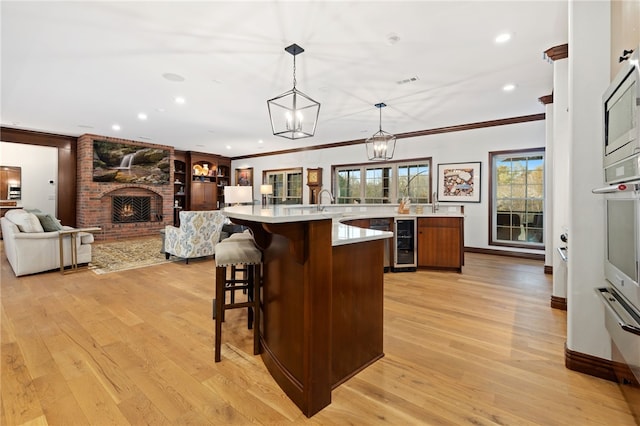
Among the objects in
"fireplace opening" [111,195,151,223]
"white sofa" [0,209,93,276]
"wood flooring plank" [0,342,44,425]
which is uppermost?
"fireplace opening" [111,195,151,223]

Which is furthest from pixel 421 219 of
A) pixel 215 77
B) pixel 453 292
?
pixel 215 77

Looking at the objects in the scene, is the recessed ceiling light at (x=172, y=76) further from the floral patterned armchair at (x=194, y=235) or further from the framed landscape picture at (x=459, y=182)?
the framed landscape picture at (x=459, y=182)

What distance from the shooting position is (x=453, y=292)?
3.61 meters

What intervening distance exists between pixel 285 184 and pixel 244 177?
6.56 ft

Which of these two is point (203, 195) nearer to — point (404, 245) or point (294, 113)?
point (404, 245)

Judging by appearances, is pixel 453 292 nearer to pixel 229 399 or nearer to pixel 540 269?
pixel 540 269

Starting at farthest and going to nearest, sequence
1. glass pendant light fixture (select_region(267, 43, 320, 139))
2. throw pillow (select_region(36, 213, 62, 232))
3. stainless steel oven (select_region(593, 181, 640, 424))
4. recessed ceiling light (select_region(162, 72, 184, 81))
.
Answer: throw pillow (select_region(36, 213, 62, 232)) < recessed ceiling light (select_region(162, 72, 184, 81)) < glass pendant light fixture (select_region(267, 43, 320, 139)) < stainless steel oven (select_region(593, 181, 640, 424))

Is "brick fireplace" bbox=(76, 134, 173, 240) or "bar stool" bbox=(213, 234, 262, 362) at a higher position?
"brick fireplace" bbox=(76, 134, 173, 240)

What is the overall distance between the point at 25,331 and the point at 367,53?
417 centimetres

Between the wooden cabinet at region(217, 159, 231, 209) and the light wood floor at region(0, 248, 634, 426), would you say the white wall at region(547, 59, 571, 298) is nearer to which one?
the light wood floor at region(0, 248, 634, 426)

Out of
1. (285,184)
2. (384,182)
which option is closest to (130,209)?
(285,184)

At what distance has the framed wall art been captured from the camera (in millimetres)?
10680

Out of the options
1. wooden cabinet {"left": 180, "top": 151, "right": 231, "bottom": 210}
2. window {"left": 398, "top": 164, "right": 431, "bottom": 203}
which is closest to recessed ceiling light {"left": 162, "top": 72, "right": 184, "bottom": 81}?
window {"left": 398, "top": 164, "right": 431, "bottom": 203}

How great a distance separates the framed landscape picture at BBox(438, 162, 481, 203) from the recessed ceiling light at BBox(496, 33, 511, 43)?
3.60 m
